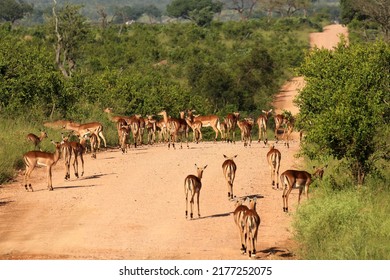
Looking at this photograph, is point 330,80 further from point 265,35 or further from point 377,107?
point 265,35

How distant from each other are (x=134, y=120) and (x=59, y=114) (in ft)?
13.3

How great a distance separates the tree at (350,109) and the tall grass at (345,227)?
4.87ft

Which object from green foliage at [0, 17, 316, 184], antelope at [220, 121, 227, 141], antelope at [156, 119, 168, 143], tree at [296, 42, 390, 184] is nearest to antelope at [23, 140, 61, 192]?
green foliage at [0, 17, 316, 184]

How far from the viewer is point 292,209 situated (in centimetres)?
1762

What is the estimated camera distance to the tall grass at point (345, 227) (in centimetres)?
1274

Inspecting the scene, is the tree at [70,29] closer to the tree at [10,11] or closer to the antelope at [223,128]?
the antelope at [223,128]

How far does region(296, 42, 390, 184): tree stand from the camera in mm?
18406

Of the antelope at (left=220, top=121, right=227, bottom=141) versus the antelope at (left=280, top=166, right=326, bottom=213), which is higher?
the antelope at (left=220, top=121, right=227, bottom=141)

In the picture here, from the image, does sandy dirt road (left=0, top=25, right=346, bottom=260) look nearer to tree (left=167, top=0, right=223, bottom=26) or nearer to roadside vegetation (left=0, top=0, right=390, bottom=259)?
roadside vegetation (left=0, top=0, right=390, bottom=259)

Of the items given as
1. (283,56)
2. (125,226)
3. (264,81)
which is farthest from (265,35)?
(125,226)

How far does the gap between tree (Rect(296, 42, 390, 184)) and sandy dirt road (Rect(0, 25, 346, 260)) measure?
5.19ft

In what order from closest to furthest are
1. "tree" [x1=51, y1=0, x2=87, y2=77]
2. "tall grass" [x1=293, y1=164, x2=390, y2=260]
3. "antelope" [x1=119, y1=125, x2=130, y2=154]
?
1. "tall grass" [x1=293, y1=164, x2=390, y2=260]
2. "antelope" [x1=119, y1=125, x2=130, y2=154]
3. "tree" [x1=51, y1=0, x2=87, y2=77]

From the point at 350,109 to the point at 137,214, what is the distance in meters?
5.09

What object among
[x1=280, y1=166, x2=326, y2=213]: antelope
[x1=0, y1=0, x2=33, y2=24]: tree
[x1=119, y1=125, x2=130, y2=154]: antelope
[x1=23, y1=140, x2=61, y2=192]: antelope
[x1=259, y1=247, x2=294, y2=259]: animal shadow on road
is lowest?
[x1=259, y1=247, x2=294, y2=259]: animal shadow on road
